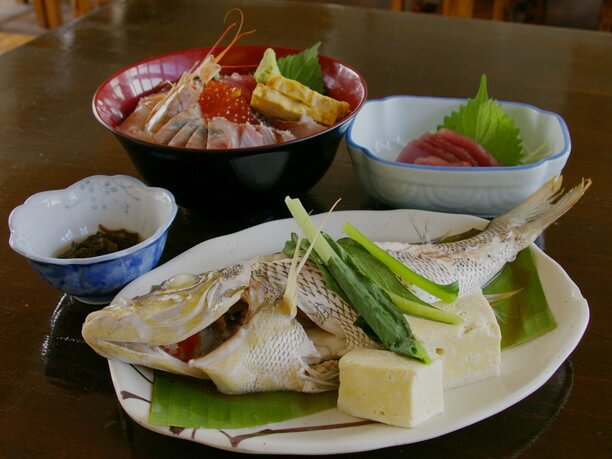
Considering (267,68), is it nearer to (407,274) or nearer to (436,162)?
(436,162)

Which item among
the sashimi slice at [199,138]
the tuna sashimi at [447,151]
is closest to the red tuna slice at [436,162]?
the tuna sashimi at [447,151]

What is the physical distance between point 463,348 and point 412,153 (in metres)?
0.60

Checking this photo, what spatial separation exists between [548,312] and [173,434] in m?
0.54

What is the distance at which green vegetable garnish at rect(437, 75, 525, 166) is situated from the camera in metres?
1.38

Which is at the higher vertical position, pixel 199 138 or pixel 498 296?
pixel 199 138

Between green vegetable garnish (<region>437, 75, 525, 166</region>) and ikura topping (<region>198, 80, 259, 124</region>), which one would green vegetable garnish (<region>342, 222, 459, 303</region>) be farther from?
green vegetable garnish (<region>437, 75, 525, 166</region>)

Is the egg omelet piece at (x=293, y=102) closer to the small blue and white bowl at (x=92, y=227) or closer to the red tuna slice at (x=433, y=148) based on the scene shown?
the red tuna slice at (x=433, y=148)

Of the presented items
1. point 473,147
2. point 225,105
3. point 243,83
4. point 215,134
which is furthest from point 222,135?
point 473,147

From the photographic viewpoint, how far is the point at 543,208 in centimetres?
117

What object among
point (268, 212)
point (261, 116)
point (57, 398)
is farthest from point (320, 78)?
point (57, 398)

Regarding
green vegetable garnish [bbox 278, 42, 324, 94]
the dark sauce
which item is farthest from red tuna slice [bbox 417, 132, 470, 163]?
the dark sauce

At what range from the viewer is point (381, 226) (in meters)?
1.18

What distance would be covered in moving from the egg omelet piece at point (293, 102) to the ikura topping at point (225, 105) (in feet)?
0.10

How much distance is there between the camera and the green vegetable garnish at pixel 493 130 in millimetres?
1377
